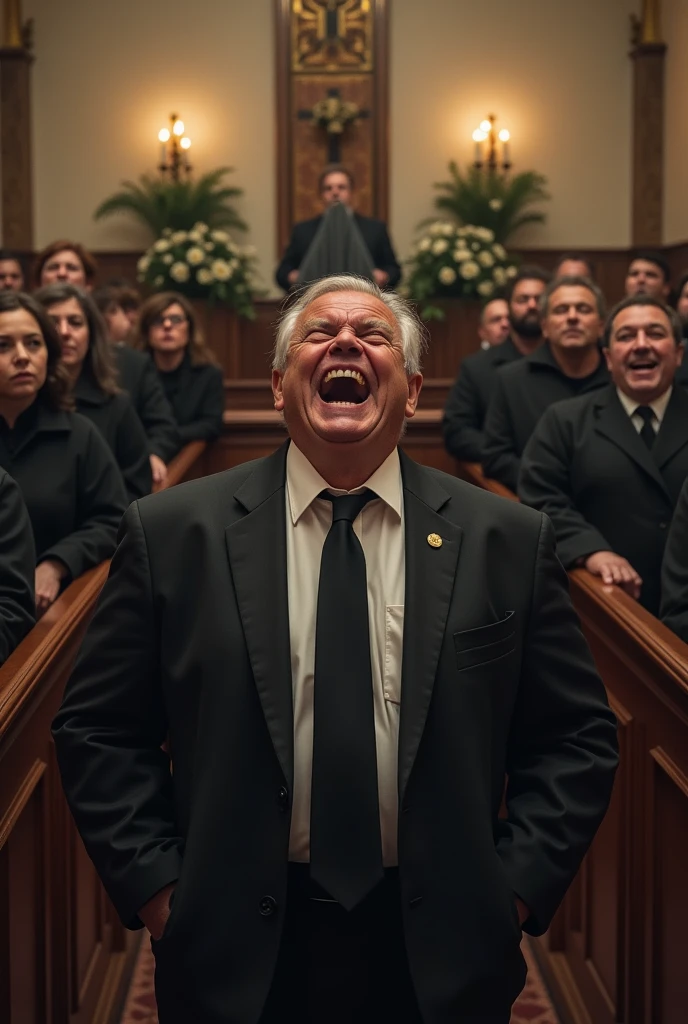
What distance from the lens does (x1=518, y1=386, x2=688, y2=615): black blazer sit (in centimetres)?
375

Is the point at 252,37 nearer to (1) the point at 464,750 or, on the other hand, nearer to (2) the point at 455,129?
(2) the point at 455,129

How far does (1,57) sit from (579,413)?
8505mm

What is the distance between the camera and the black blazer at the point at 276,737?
1778 mm

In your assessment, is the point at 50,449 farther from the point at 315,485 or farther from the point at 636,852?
the point at 636,852

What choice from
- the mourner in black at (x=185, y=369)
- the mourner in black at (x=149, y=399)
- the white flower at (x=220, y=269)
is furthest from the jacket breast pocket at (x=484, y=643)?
the white flower at (x=220, y=269)

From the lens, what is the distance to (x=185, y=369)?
630 centimetres

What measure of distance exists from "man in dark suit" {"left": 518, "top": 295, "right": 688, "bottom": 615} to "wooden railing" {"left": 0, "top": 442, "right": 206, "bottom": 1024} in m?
1.46

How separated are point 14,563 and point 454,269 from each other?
6.98m

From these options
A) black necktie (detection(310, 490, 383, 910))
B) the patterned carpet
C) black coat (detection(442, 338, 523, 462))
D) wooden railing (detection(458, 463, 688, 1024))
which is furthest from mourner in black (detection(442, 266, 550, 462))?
black necktie (detection(310, 490, 383, 910))

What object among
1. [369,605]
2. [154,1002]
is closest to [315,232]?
[154,1002]

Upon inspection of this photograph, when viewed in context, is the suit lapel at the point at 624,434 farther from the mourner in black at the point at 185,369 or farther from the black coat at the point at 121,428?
the mourner in black at the point at 185,369

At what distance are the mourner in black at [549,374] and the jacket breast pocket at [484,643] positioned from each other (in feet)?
9.78

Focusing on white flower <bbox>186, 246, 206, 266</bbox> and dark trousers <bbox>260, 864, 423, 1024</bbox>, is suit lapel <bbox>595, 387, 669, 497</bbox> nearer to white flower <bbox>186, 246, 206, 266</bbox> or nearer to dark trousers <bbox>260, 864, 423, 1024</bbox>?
dark trousers <bbox>260, 864, 423, 1024</bbox>

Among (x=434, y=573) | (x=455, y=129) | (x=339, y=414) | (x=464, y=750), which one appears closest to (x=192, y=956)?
(x=464, y=750)
